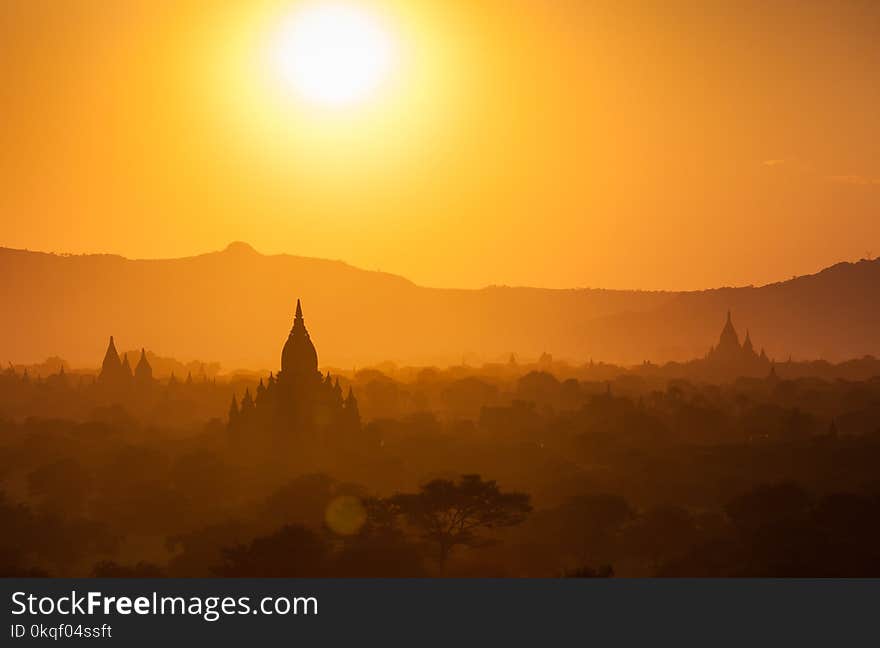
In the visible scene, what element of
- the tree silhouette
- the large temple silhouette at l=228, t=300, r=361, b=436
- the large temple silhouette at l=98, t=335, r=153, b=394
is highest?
the large temple silhouette at l=98, t=335, r=153, b=394

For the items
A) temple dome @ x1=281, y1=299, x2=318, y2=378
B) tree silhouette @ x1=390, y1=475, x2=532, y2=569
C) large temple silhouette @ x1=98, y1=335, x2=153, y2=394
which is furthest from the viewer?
large temple silhouette @ x1=98, y1=335, x2=153, y2=394

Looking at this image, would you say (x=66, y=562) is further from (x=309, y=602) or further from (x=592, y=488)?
(x=592, y=488)

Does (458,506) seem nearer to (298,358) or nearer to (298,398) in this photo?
(298,398)

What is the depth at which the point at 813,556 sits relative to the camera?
57.9m

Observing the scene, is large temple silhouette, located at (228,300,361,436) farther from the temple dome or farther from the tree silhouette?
the tree silhouette

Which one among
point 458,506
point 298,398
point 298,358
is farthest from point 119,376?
point 458,506

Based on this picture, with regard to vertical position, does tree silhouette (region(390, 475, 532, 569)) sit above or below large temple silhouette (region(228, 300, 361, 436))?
below

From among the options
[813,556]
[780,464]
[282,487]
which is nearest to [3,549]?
[282,487]

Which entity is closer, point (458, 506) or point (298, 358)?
point (458, 506)

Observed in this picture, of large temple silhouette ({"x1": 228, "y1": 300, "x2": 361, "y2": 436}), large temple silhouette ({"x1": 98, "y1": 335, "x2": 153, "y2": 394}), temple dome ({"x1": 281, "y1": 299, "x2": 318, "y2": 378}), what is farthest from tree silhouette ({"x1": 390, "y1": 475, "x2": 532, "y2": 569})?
large temple silhouette ({"x1": 98, "y1": 335, "x2": 153, "y2": 394})

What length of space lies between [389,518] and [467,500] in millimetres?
4262

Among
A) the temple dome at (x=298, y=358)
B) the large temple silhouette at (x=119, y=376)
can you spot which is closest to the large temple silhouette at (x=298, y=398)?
the temple dome at (x=298, y=358)

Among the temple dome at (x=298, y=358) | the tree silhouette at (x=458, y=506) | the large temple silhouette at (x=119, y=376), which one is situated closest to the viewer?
the tree silhouette at (x=458, y=506)

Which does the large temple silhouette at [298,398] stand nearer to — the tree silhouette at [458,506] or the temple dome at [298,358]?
the temple dome at [298,358]
